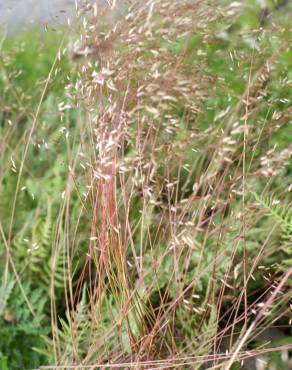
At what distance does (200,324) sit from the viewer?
1630mm

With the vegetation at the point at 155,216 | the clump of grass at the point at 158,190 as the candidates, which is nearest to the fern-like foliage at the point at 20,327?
the vegetation at the point at 155,216

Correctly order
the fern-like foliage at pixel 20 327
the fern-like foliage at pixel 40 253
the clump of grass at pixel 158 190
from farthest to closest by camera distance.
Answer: the fern-like foliage at pixel 40 253
the fern-like foliage at pixel 20 327
the clump of grass at pixel 158 190

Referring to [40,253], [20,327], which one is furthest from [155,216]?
[20,327]

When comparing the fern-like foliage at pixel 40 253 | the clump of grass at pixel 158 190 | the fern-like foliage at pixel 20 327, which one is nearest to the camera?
the clump of grass at pixel 158 190

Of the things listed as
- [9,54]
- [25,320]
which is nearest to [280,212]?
[25,320]

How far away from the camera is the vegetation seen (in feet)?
5.02

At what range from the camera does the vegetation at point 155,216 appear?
1530mm

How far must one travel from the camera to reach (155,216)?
6.63 ft

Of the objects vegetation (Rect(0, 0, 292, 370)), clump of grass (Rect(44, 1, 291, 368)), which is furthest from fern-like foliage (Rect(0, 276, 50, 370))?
clump of grass (Rect(44, 1, 291, 368))

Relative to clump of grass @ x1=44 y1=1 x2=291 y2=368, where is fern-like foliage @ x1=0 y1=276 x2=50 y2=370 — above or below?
below

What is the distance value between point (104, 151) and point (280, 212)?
1.54 ft

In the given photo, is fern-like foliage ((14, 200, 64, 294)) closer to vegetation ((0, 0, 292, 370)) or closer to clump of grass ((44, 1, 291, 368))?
vegetation ((0, 0, 292, 370))

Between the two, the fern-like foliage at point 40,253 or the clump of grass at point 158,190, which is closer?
the clump of grass at point 158,190

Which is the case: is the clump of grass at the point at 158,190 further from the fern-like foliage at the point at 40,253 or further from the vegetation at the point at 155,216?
the fern-like foliage at the point at 40,253
